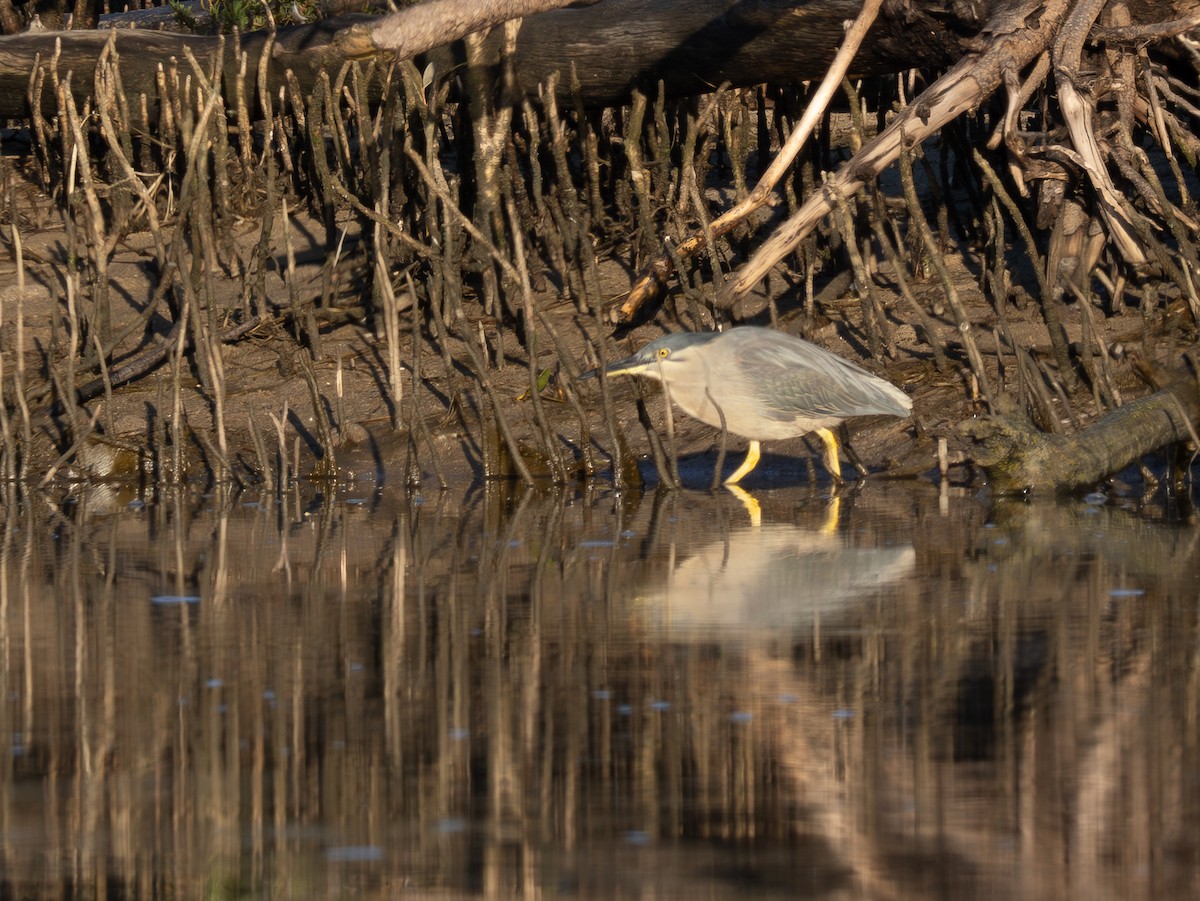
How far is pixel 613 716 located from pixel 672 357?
15.2 feet

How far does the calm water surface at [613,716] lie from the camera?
380 cm

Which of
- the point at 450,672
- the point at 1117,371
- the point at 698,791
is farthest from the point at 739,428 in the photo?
the point at 698,791

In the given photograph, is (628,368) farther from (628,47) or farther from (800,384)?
(628,47)

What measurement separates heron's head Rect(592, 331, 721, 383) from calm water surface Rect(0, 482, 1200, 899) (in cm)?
150

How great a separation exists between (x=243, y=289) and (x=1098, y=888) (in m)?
8.94

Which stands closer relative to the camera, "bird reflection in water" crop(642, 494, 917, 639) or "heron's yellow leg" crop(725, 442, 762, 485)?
"bird reflection in water" crop(642, 494, 917, 639)

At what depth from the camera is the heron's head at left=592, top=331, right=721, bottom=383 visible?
30.5ft

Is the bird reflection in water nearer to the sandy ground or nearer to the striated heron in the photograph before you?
the striated heron

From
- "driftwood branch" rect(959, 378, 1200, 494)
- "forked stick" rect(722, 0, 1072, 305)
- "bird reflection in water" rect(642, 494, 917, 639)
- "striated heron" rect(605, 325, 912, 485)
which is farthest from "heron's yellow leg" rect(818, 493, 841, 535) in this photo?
"forked stick" rect(722, 0, 1072, 305)

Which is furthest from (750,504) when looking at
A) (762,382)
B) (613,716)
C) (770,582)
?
(613,716)

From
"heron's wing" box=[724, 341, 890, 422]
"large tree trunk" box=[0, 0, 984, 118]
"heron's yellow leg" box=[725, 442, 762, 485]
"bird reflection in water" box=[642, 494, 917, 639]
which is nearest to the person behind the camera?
"bird reflection in water" box=[642, 494, 917, 639]

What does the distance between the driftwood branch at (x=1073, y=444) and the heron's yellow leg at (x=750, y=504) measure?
104 centimetres

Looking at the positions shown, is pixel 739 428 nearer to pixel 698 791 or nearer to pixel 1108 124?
pixel 1108 124

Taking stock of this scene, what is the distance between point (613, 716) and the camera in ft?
15.9
